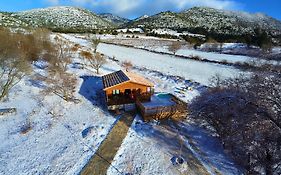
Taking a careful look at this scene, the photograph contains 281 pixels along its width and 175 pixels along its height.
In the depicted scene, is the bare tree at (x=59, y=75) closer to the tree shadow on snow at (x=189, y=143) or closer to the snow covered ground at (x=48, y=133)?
the snow covered ground at (x=48, y=133)

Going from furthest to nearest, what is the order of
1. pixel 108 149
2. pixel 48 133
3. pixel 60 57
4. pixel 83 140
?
1. pixel 60 57
2. pixel 48 133
3. pixel 83 140
4. pixel 108 149

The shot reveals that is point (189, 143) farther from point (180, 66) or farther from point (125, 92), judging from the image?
point (180, 66)

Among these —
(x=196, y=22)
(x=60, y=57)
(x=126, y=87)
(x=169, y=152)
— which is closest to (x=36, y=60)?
(x=60, y=57)

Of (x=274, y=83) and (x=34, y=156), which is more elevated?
(x=274, y=83)

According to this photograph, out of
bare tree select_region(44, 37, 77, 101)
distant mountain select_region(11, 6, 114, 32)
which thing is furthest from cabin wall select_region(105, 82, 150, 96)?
distant mountain select_region(11, 6, 114, 32)

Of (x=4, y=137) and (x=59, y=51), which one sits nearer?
(x=4, y=137)

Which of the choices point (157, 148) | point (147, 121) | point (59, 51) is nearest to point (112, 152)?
point (157, 148)

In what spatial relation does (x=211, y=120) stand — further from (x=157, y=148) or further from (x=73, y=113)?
(x=73, y=113)

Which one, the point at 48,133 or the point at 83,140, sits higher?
the point at 83,140
